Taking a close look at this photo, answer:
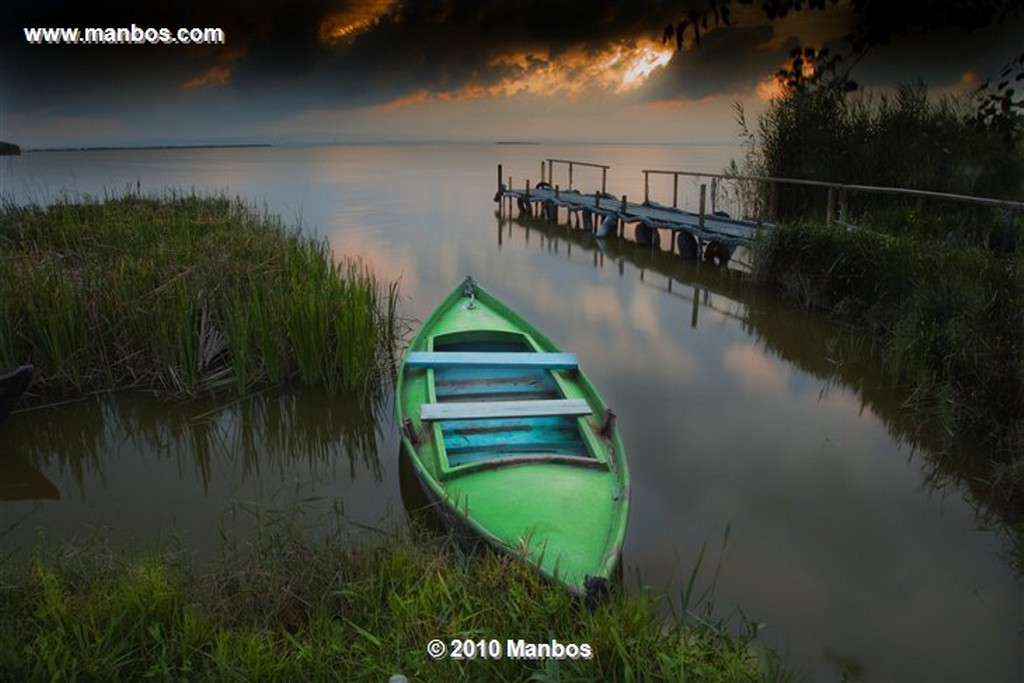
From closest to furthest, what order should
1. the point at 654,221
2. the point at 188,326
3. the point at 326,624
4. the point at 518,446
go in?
1. the point at 326,624
2. the point at 518,446
3. the point at 188,326
4. the point at 654,221

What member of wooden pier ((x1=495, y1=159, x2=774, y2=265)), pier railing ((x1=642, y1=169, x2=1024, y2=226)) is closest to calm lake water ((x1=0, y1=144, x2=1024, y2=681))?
pier railing ((x1=642, y1=169, x2=1024, y2=226))

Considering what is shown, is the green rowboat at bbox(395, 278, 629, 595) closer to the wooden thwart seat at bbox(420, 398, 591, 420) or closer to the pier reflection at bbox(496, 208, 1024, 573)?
the wooden thwart seat at bbox(420, 398, 591, 420)

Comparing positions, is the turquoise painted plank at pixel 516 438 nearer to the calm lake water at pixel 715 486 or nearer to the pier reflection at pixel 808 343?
the calm lake water at pixel 715 486

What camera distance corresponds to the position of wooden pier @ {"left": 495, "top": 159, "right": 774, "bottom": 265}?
26.0 ft

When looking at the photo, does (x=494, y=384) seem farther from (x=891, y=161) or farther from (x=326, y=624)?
(x=891, y=161)

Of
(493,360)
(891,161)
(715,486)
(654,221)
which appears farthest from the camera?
(654,221)

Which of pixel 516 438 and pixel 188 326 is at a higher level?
pixel 188 326

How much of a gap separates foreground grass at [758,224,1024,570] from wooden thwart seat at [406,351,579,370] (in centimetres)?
170

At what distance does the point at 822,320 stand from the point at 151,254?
4.64 meters

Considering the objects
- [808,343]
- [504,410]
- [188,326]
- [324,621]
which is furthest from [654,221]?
[324,621]

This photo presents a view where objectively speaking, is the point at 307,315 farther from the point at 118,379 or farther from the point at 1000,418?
the point at 1000,418

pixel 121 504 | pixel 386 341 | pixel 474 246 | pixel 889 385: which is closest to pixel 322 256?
pixel 386 341

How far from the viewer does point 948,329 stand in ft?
11.9

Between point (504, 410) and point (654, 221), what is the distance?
22.6 ft
